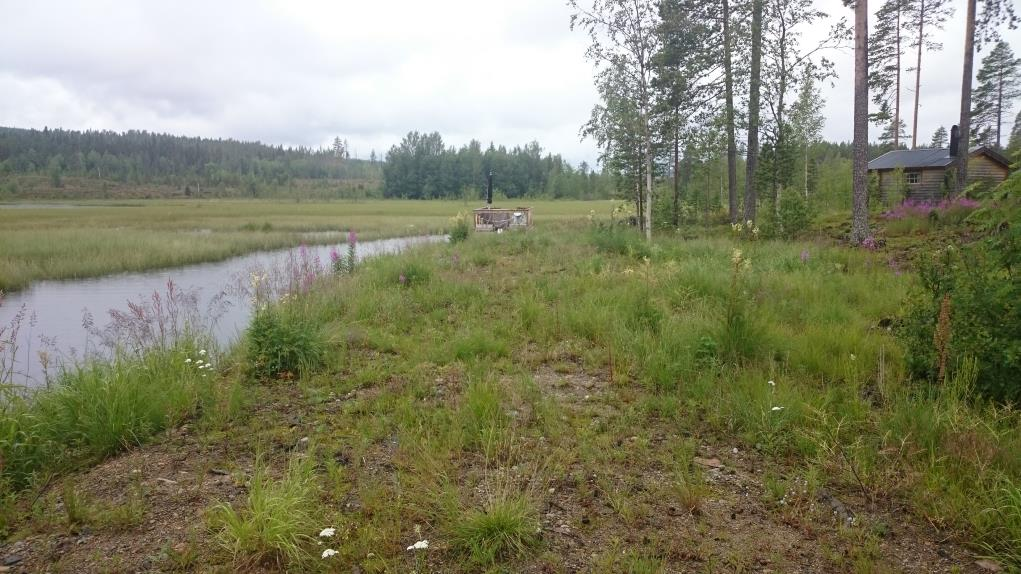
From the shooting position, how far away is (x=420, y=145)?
110188 millimetres

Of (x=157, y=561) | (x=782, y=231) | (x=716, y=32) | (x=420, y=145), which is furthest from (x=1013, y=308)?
(x=420, y=145)

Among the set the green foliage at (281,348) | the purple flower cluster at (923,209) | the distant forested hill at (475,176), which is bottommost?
the green foliage at (281,348)

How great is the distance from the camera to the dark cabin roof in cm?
2077

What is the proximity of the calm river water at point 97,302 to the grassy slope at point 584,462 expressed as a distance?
3.15m

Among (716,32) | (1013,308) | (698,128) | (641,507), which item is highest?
(716,32)

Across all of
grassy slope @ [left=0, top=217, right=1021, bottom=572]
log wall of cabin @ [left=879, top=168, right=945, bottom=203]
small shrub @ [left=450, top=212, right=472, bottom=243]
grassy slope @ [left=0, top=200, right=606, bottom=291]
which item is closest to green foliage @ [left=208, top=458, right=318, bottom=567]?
grassy slope @ [left=0, top=217, right=1021, bottom=572]

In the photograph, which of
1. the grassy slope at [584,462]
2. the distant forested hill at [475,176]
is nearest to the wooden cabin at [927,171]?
the grassy slope at [584,462]

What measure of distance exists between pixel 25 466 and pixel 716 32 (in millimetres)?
19518

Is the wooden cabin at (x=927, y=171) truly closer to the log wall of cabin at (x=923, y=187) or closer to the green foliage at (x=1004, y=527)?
the log wall of cabin at (x=923, y=187)

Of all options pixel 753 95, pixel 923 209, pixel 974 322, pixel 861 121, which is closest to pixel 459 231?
pixel 753 95

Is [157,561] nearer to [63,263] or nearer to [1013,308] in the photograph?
[1013,308]

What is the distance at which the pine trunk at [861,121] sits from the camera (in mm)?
11039

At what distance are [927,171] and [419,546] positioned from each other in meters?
25.7

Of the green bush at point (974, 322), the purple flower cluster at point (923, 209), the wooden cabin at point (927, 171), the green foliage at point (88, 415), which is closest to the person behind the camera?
the green foliage at point (88, 415)
